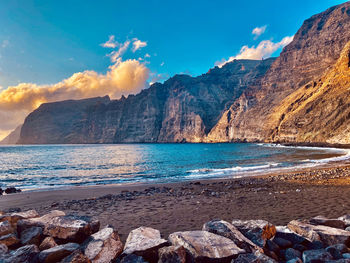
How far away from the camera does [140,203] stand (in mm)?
12164

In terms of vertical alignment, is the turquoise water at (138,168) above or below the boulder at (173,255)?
below

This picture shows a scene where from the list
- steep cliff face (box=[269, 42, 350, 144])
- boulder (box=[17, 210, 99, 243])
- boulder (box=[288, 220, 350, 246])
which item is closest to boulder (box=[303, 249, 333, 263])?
boulder (box=[288, 220, 350, 246])

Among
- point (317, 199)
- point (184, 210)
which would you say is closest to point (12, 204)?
point (184, 210)

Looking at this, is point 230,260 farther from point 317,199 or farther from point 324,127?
point 324,127

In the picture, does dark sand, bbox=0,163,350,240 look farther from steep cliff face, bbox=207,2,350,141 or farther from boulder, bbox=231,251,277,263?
steep cliff face, bbox=207,2,350,141

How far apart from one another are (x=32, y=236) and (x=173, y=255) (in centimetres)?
319

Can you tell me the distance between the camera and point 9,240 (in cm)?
461

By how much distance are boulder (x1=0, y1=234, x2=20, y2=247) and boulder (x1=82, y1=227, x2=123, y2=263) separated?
153cm

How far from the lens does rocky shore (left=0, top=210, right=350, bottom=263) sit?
4027 millimetres

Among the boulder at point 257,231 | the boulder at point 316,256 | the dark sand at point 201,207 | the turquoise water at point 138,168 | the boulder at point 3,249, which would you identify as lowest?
the turquoise water at point 138,168

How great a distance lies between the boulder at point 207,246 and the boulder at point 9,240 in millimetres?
3229

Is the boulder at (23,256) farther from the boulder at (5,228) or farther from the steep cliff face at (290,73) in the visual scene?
the steep cliff face at (290,73)

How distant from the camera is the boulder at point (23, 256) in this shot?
3.95 meters

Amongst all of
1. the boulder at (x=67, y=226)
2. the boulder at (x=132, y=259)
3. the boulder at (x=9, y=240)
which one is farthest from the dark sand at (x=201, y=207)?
the boulder at (x=132, y=259)
